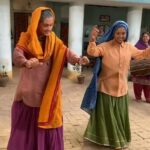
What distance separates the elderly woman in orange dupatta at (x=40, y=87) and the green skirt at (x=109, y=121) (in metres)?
1.13

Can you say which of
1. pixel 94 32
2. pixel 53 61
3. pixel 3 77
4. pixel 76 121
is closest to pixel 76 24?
pixel 3 77

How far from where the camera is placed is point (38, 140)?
287 centimetres

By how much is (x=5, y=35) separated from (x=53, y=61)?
604 cm

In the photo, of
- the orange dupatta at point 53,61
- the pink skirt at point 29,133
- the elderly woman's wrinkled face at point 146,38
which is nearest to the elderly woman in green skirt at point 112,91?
the orange dupatta at point 53,61

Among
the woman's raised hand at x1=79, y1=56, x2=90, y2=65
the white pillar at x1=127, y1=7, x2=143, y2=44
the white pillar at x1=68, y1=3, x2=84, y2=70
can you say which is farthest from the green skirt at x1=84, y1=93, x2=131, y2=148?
the white pillar at x1=127, y1=7, x2=143, y2=44

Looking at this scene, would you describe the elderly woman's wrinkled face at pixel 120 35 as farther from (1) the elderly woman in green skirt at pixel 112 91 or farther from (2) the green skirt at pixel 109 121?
(2) the green skirt at pixel 109 121

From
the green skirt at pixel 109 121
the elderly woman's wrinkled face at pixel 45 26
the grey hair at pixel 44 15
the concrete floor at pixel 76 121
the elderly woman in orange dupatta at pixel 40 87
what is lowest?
the concrete floor at pixel 76 121

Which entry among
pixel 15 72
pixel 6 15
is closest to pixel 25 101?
pixel 6 15

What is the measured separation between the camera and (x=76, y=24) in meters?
9.02

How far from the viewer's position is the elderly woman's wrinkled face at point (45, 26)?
2569 millimetres

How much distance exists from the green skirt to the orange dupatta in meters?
1.16

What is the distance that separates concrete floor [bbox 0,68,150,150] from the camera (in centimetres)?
416

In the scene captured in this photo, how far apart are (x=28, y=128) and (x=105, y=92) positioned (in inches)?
51.4

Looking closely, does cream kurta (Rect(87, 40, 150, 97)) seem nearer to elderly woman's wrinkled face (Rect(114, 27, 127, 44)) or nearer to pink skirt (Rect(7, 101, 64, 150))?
elderly woman's wrinkled face (Rect(114, 27, 127, 44))
